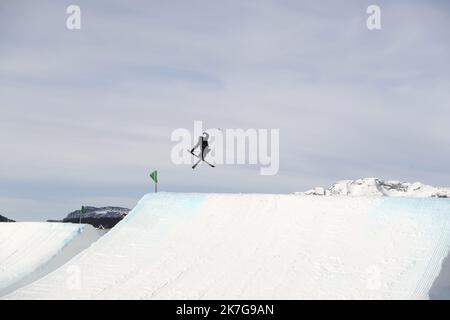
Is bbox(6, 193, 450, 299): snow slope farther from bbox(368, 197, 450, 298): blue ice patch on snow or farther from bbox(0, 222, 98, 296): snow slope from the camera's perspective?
bbox(0, 222, 98, 296): snow slope

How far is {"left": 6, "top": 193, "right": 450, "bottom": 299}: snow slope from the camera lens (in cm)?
1289

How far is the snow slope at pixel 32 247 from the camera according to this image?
709 inches

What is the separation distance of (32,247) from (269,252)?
368 inches

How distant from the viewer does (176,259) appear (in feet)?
49.2

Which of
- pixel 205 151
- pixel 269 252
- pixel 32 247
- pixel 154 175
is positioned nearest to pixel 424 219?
pixel 269 252

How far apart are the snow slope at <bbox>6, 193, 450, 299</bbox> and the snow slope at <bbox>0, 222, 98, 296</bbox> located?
2.33 metres

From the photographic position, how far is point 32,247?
1986 centimetres

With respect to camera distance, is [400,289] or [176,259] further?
[176,259]

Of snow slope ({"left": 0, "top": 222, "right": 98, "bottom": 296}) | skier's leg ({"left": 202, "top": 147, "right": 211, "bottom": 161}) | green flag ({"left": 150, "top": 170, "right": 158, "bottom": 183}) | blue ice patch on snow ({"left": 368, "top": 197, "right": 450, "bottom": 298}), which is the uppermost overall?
skier's leg ({"left": 202, "top": 147, "right": 211, "bottom": 161})

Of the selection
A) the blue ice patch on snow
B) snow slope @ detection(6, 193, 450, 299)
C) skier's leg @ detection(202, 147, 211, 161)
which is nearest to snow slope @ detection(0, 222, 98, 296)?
snow slope @ detection(6, 193, 450, 299)

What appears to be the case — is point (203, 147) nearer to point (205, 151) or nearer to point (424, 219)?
point (205, 151)
